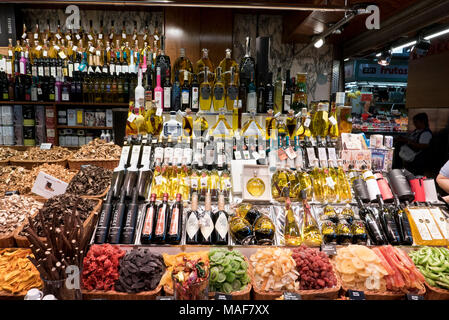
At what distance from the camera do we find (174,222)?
2.10 metres

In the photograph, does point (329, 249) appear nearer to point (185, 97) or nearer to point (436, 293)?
point (436, 293)

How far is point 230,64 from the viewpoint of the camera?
329 centimetres

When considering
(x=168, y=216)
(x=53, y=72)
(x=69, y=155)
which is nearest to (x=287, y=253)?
(x=168, y=216)

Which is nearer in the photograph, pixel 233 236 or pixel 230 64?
pixel 233 236

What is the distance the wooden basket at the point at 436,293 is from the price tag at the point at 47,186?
2.45 meters

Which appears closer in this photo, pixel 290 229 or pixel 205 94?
pixel 290 229

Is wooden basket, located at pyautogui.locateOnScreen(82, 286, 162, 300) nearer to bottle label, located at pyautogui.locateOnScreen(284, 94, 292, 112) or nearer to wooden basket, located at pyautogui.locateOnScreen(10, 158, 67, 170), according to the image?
bottle label, located at pyautogui.locateOnScreen(284, 94, 292, 112)

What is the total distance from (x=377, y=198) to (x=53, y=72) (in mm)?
4896

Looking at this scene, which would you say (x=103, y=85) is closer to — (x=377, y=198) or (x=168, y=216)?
(x=168, y=216)

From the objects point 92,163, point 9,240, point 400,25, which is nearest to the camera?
point 9,240

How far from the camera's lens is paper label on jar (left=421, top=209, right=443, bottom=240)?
2166mm

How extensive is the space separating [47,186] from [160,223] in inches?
44.9

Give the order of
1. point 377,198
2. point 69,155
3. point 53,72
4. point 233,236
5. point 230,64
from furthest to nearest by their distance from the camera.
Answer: point 53,72
point 69,155
point 230,64
point 377,198
point 233,236

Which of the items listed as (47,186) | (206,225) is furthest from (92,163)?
(206,225)
